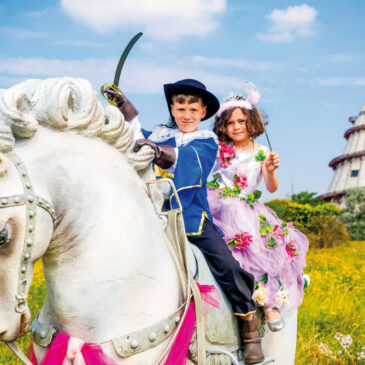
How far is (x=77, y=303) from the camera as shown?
6.29 ft

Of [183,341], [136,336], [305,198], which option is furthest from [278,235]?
[305,198]

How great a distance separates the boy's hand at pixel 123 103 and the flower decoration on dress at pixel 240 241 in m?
1.13

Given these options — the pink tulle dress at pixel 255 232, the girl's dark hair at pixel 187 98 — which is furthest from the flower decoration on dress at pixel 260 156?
the girl's dark hair at pixel 187 98

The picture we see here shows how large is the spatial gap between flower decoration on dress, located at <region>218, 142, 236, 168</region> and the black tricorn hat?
0.55 metres

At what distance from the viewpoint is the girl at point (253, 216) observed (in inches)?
128

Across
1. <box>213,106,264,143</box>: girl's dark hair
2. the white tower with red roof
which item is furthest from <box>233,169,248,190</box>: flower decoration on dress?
the white tower with red roof

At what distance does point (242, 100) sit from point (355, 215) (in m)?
22.6

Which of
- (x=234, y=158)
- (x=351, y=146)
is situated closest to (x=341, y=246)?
(x=234, y=158)

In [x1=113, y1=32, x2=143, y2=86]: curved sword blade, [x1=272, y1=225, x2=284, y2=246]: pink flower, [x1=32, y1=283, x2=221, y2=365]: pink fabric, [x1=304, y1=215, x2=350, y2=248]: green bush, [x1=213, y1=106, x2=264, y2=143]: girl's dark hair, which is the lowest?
[x1=304, y1=215, x2=350, y2=248]: green bush

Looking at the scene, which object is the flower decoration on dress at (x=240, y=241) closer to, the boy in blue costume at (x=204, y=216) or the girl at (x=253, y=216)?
the girl at (x=253, y=216)

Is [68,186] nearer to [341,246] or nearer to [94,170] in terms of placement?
[94,170]

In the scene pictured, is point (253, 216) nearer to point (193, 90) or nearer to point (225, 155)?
point (225, 155)

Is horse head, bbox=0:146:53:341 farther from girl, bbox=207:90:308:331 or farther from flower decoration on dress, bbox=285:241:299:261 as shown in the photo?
flower decoration on dress, bbox=285:241:299:261

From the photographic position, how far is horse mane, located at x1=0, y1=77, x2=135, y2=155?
178 centimetres
